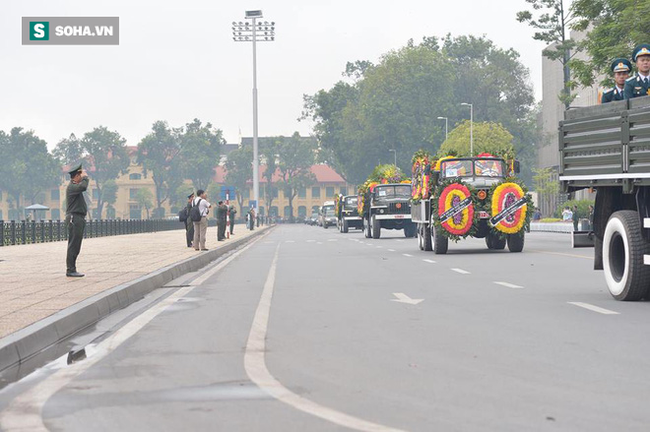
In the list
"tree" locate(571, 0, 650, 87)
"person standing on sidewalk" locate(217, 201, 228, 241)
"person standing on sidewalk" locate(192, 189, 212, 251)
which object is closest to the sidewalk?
"person standing on sidewalk" locate(192, 189, 212, 251)

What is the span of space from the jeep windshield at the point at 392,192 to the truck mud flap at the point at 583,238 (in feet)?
103

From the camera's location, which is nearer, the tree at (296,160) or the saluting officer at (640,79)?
the saluting officer at (640,79)

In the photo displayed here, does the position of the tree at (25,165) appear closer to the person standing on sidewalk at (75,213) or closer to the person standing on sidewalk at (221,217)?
the person standing on sidewalk at (221,217)

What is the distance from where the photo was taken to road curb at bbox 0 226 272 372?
29.1ft

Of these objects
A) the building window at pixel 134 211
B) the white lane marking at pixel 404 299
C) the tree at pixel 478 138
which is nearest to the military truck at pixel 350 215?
the tree at pixel 478 138

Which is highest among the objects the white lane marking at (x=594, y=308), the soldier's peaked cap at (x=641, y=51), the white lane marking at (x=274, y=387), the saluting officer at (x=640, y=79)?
the soldier's peaked cap at (x=641, y=51)

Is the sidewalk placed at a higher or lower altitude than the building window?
lower

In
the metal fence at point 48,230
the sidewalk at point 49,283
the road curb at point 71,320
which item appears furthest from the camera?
the metal fence at point 48,230

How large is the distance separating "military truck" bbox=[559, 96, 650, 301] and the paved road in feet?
1.67

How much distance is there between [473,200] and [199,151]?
5602 inches

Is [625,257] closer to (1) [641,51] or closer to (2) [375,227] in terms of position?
(1) [641,51]

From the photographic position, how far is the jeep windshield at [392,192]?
1797 inches

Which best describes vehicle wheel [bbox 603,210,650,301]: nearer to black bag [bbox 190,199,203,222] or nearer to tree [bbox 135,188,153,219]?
black bag [bbox 190,199,203,222]

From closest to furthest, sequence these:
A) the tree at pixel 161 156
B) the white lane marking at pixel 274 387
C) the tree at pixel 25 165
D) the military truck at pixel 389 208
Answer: the white lane marking at pixel 274 387 → the military truck at pixel 389 208 → the tree at pixel 25 165 → the tree at pixel 161 156
